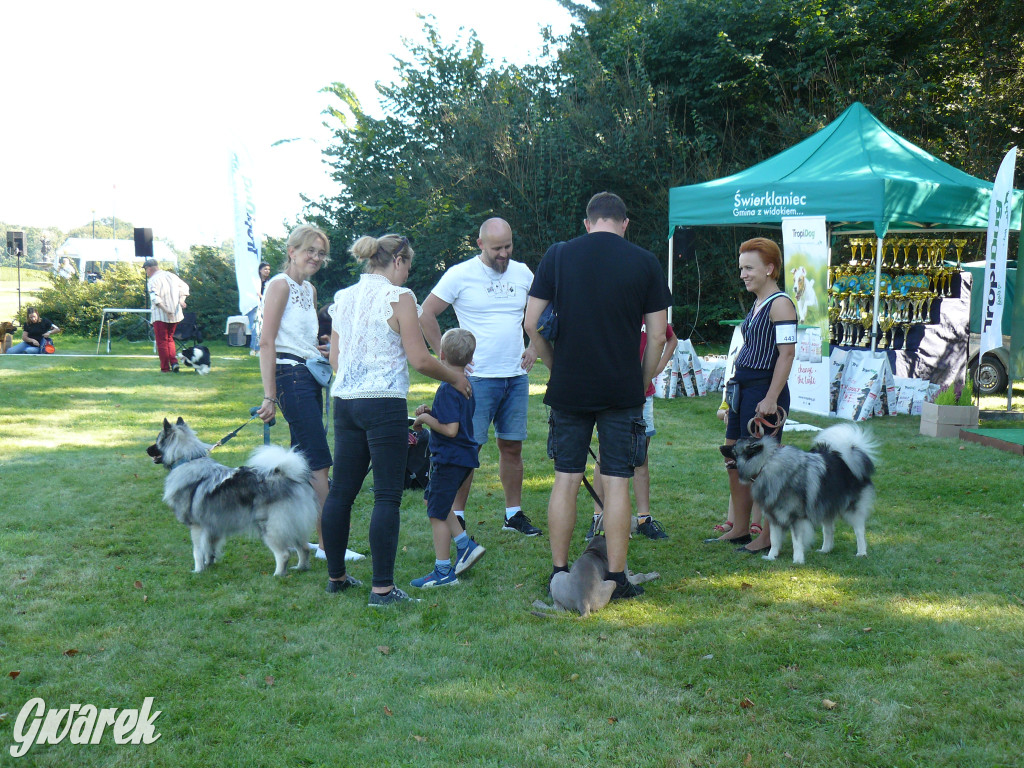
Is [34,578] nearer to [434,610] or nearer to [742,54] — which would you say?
[434,610]

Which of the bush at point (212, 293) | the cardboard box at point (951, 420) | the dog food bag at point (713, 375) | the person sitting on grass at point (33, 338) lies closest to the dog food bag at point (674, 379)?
the dog food bag at point (713, 375)

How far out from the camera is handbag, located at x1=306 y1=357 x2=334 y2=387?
4199 mm

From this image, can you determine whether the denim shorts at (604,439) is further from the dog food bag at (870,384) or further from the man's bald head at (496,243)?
the dog food bag at (870,384)

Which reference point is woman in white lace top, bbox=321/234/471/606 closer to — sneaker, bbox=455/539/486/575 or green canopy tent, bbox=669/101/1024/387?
sneaker, bbox=455/539/486/575

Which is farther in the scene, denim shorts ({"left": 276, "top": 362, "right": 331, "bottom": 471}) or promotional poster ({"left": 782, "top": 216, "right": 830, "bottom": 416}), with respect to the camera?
promotional poster ({"left": 782, "top": 216, "right": 830, "bottom": 416})

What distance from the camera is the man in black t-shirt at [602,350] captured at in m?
3.63

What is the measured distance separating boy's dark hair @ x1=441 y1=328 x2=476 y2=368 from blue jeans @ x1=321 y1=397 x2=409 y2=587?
16.7 inches

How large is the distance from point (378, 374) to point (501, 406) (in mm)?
1387

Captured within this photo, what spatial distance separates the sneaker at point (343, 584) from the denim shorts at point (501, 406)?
109 centimetres

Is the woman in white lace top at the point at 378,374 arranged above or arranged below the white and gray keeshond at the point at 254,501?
above

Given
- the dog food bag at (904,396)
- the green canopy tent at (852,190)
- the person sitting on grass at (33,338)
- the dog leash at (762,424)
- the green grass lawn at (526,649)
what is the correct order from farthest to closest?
1. the person sitting on grass at (33,338)
2. the dog food bag at (904,396)
3. the green canopy tent at (852,190)
4. the dog leash at (762,424)
5. the green grass lawn at (526,649)

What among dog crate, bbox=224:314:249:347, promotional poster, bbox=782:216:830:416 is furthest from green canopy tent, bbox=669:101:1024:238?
dog crate, bbox=224:314:249:347

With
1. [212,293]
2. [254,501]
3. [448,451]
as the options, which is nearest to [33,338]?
[212,293]

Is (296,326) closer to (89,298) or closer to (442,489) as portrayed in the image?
(442,489)
